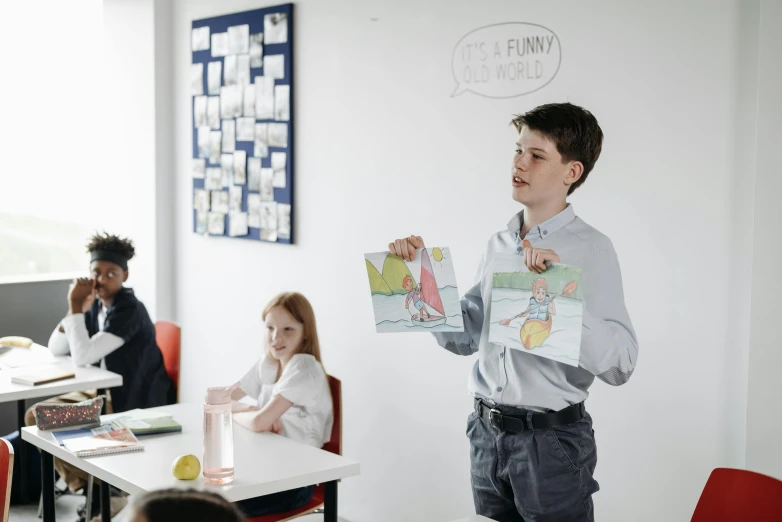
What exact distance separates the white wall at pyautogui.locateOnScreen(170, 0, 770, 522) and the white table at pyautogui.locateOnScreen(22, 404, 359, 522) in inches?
40.5

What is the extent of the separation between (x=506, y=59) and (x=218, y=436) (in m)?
1.75

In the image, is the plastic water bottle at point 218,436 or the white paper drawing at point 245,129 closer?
the plastic water bottle at point 218,436

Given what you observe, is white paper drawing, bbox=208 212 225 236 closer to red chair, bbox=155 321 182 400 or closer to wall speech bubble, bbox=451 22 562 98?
red chair, bbox=155 321 182 400

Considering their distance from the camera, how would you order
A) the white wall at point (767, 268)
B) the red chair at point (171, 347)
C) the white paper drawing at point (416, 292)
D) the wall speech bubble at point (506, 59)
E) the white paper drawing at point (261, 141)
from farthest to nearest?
the white paper drawing at point (261, 141) → the red chair at point (171, 347) → the wall speech bubble at point (506, 59) → the white wall at point (767, 268) → the white paper drawing at point (416, 292)

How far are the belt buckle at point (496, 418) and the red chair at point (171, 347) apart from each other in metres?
2.12

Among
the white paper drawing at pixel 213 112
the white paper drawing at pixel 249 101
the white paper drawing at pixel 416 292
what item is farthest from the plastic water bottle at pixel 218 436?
the white paper drawing at pixel 213 112

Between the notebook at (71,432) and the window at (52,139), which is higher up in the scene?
the window at (52,139)

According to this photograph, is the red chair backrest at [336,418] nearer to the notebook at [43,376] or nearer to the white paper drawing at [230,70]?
the notebook at [43,376]

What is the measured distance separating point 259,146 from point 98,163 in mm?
1774

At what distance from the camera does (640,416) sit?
2947 millimetres

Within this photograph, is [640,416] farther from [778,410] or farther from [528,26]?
[528,26]

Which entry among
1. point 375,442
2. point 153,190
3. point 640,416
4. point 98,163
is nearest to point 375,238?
point 375,442

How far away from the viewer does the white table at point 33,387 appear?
3447mm

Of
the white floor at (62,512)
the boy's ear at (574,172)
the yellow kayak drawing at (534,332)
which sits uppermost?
the boy's ear at (574,172)
